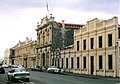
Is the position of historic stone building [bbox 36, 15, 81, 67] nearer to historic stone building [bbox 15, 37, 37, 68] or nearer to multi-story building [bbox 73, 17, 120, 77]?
historic stone building [bbox 15, 37, 37, 68]

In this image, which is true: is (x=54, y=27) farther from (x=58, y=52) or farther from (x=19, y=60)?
(x=19, y=60)

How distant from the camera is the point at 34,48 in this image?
98.0m

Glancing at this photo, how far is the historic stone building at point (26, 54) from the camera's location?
3889 inches

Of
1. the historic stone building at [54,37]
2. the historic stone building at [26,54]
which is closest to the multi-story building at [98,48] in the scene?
the historic stone building at [54,37]

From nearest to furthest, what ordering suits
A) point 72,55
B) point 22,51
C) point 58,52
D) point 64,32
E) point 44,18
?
point 72,55 < point 58,52 < point 64,32 < point 44,18 < point 22,51

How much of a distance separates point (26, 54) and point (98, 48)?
2437 inches

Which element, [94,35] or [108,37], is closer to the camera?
[108,37]

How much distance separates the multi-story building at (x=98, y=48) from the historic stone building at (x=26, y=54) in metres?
40.0

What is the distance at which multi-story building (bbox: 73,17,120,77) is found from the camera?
44.9 m

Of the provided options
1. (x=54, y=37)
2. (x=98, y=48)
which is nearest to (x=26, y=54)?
(x=54, y=37)

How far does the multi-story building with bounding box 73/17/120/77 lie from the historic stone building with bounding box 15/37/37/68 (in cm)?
4002

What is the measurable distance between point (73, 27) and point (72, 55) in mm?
18726

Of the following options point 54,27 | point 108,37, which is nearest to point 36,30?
point 54,27

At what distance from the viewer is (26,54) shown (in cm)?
10931
